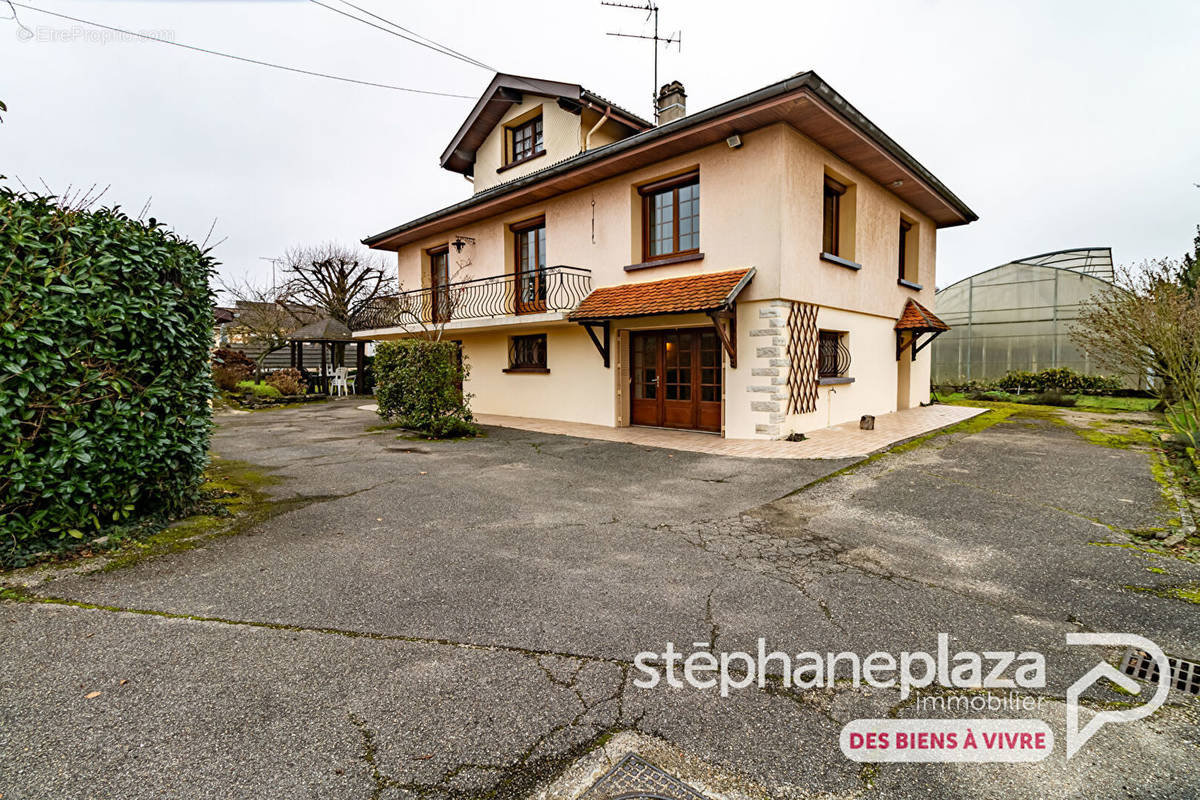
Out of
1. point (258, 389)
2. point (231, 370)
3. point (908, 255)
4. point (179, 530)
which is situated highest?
point (908, 255)

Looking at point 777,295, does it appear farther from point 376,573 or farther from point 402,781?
point 402,781

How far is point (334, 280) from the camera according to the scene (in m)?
27.3

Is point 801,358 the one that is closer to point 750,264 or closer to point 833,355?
point 833,355

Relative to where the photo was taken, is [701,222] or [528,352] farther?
[528,352]

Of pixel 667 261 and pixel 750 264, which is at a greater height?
pixel 667 261

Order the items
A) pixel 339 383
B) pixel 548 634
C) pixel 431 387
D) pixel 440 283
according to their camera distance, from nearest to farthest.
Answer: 1. pixel 548 634
2. pixel 431 387
3. pixel 440 283
4. pixel 339 383

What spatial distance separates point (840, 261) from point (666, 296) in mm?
3706

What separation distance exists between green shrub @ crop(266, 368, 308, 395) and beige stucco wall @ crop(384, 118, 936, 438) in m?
8.42

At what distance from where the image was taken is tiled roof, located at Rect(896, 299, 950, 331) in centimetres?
1259

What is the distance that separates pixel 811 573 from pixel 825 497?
2251 mm

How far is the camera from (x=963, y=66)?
15352 mm

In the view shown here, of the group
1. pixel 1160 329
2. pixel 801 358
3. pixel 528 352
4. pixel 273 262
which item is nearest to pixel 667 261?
pixel 801 358

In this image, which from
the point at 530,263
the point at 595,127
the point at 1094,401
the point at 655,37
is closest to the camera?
the point at 595,127

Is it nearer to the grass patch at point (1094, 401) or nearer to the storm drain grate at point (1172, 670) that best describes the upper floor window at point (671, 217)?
the storm drain grate at point (1172, 670)
